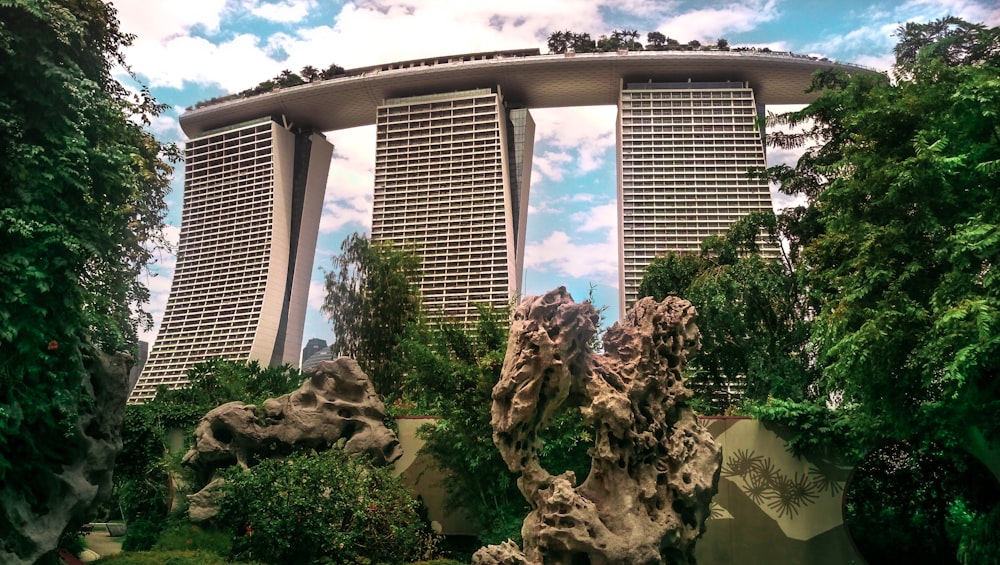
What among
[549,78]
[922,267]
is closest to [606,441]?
[922,267]

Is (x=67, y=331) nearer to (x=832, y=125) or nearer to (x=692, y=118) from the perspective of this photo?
(x=832, y=125)

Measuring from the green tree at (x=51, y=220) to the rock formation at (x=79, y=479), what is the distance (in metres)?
0.04

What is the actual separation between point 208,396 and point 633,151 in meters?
16.3

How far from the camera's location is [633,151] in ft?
82.0

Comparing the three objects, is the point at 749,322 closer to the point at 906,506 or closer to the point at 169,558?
the point at 906,506

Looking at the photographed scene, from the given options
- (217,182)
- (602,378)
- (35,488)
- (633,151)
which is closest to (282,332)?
(217,182)

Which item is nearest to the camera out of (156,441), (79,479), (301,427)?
(79,479)

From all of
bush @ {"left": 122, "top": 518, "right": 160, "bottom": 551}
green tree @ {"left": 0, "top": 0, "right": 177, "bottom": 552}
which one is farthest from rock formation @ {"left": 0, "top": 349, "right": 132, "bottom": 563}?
bush @ {"left": 122, "top": 518, "right": 160, "bottom": 551}

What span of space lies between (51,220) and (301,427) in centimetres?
434

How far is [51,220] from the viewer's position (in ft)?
19.7

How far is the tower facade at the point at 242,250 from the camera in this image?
28172mm

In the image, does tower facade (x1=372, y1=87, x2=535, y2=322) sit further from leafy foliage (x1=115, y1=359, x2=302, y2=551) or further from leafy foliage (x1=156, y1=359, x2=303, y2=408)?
leafy foliage (x1=115, y1=359, x2=302, y2=551)

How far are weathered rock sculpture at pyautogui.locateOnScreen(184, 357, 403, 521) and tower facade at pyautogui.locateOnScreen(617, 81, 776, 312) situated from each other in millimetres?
14396

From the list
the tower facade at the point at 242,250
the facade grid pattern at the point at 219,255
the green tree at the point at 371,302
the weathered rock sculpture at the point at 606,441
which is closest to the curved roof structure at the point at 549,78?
the tower facade at the point at 242,250
